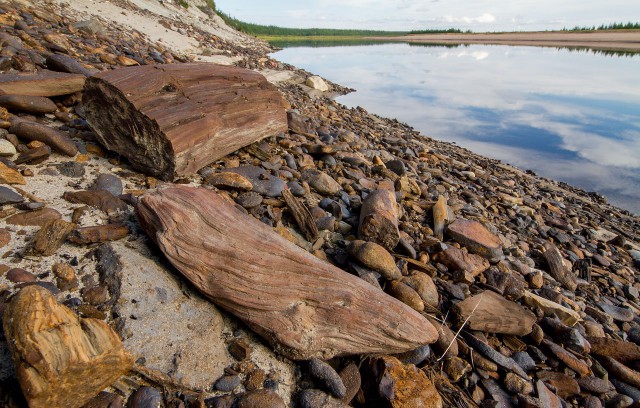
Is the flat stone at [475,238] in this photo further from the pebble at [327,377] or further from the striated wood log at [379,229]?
the pebble at [327,377]

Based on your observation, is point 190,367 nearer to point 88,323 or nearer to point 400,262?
point 88,323

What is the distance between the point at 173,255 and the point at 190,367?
0.76m

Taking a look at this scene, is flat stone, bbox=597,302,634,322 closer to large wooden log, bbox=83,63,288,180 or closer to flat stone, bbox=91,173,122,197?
large wooden log, bbox=83,63,288,180

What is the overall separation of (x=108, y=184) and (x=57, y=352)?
6.25 feet

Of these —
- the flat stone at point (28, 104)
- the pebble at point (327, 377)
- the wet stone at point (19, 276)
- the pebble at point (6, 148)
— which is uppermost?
the flat stone at point (28, 104)

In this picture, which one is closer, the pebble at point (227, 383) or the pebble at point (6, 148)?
the pebble at point (227, 383)

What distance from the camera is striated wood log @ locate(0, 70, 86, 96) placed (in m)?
3.55

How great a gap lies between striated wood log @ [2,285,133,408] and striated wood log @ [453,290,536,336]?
2466 millimetres

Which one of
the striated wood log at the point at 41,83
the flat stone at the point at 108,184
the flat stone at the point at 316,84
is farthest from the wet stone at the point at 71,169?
the flat stone at the point at 316,84

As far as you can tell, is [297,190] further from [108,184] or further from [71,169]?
[71,169]

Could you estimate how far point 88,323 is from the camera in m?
1.63

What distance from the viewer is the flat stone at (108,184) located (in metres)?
2.96

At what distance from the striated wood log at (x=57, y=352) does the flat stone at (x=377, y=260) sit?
1.83 metres

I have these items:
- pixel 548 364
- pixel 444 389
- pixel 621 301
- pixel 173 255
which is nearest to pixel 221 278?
pixel 173 255
